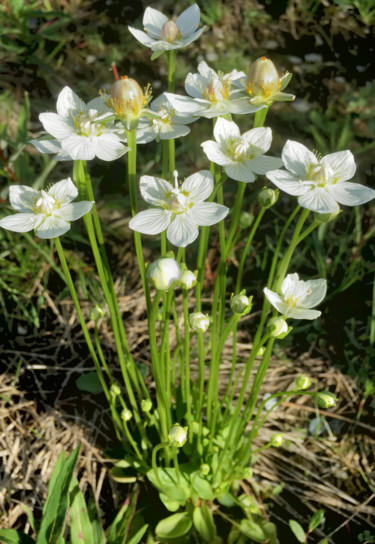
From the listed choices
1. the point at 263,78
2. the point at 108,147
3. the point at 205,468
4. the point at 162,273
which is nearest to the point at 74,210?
the point at 108,147

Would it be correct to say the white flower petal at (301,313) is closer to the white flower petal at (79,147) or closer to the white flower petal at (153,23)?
the white flower petal at (79,147)

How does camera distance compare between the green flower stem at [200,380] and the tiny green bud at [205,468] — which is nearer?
the green flower stem at [200,380]

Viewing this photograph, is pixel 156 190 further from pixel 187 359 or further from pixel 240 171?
pixel 187 359

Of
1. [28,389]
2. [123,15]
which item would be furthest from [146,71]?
[28,389]

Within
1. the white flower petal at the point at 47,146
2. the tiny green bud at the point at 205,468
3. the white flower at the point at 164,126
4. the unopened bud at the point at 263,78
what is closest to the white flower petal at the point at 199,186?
the white flower at the point at 164,126

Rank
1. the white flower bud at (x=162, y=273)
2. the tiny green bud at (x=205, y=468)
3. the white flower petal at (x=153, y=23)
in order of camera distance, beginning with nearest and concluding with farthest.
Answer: the white flower bud at (x=162, y=273) → the white flower petal at (x=153, y=23) → the tiny green bud at (x=205, y=468)

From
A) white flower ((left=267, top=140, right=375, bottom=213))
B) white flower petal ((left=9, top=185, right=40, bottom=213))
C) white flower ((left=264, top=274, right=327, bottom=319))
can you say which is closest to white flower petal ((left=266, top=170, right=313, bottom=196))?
white flower ((left=267, top=140, right=375, bottom=213))

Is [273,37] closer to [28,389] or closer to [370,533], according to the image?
[28,389]
